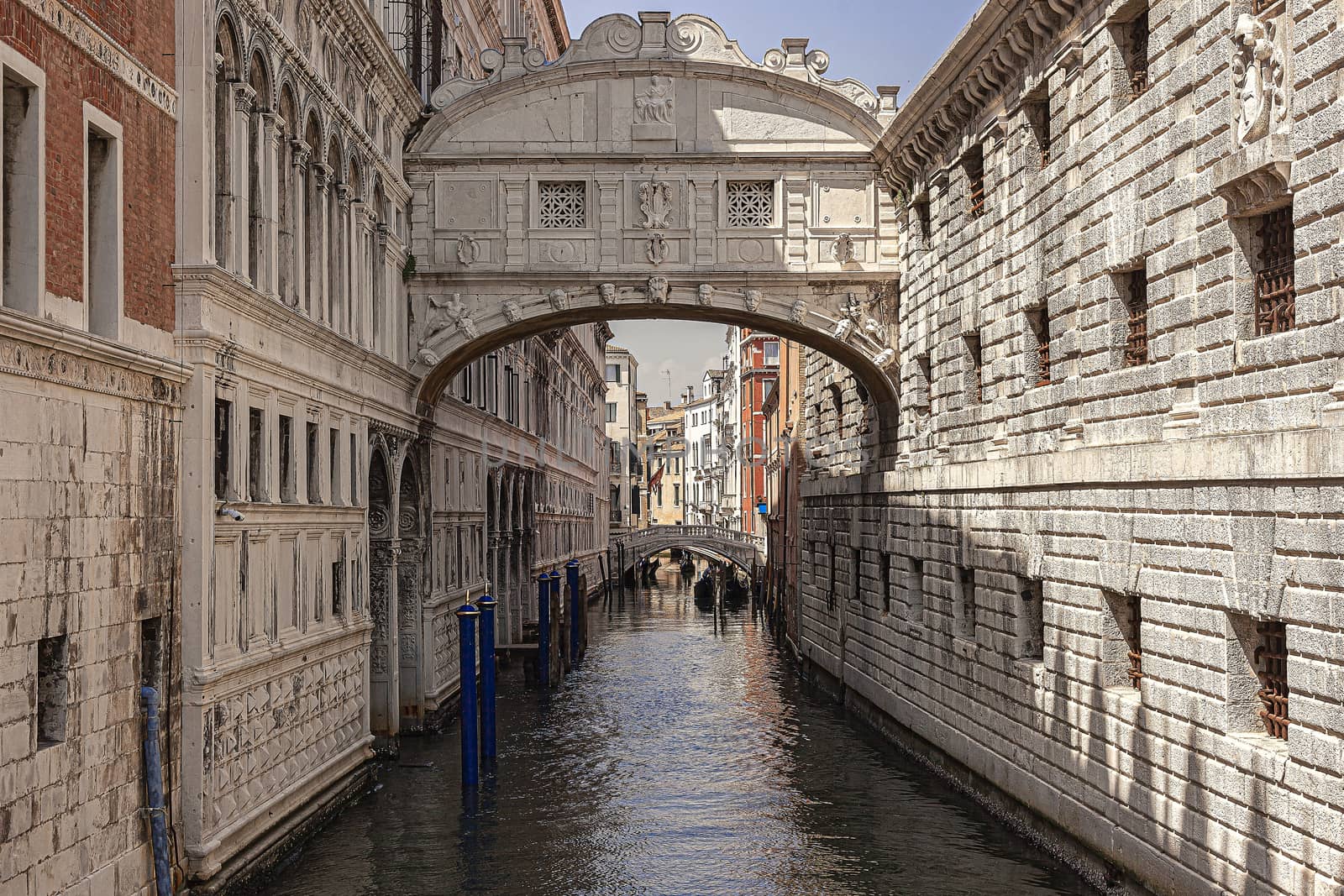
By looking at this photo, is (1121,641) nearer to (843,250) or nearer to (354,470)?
(354,470)

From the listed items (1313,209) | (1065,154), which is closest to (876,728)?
(1065,154)

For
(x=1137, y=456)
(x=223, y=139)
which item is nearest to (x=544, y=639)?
(x=223, y=139)

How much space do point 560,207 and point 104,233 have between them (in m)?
10.3

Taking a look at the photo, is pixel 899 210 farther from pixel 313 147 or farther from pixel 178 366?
pixel 178 366

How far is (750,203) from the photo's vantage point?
66.1ft

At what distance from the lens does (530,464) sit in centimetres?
3481

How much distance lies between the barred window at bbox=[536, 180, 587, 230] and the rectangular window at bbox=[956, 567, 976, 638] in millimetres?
6860

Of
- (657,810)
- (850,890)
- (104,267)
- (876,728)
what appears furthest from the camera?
(876,728)

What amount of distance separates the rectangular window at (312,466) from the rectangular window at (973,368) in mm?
7181

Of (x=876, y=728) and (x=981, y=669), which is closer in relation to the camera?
(x=981, y=669)

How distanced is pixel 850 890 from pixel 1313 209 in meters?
7.02

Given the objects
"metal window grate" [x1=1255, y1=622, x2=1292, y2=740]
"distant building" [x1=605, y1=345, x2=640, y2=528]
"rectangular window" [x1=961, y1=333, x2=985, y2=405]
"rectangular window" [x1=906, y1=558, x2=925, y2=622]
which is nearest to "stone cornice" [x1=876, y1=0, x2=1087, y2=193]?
"rectangular window" [x1=961, y1=333, x2=985, y2=405]

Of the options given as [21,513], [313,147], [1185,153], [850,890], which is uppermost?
[313,147]

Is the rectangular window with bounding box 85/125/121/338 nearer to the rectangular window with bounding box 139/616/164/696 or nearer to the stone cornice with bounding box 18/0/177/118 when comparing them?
the stone cornice with bounding box 18/0/177/118
